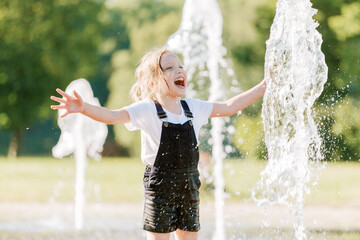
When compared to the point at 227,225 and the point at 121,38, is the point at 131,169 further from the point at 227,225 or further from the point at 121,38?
the point at 121,38

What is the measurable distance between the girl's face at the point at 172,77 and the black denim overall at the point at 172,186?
168mm

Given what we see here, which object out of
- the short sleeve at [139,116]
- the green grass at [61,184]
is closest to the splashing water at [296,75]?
the short sleeve at [139,116]

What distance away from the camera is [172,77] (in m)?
3.55

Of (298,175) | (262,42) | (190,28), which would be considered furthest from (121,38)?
(298,175)

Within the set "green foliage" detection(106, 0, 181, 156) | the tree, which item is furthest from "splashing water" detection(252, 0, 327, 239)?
Result: the tree

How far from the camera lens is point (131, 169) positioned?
21.2 m

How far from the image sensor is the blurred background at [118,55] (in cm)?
2189

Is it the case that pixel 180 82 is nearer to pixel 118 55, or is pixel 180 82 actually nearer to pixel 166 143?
pixel 166 143

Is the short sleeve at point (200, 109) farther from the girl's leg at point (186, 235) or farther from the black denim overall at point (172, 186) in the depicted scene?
the girl's leg at point (186, 235)

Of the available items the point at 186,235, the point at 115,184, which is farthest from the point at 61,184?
the point at 186,235

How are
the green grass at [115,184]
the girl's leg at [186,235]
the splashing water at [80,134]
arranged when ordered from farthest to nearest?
the green grass at [115,184]
the splashing water at [80,134]
the girl's leg at [186,235]

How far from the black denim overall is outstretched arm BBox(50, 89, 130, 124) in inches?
8.9

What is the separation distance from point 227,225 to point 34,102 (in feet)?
68.1

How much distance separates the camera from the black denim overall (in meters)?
3.33
